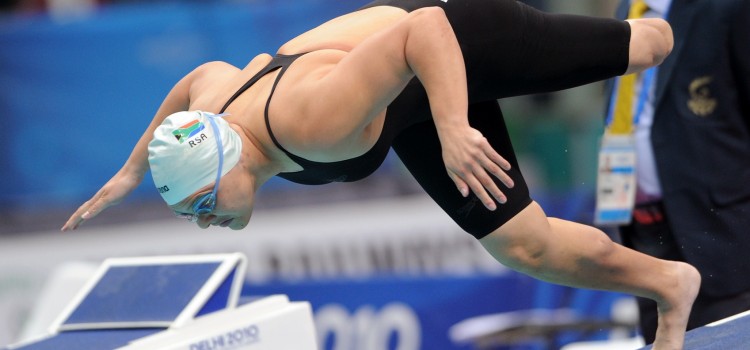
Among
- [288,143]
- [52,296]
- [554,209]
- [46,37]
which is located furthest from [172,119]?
[46,37]

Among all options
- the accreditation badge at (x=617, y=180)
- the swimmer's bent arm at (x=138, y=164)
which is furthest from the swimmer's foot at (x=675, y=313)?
the swimmer's bent arm at (x=138, y=164)

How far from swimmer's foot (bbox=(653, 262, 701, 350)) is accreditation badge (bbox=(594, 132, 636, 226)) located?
92 centimetres

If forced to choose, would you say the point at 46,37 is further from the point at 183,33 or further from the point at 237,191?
the point at 237,191

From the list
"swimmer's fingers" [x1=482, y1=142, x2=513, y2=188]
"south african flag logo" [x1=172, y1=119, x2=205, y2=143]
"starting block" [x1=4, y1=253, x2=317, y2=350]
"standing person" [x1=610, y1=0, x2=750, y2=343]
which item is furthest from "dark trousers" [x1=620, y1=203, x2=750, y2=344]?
"south african flag logo" [x1=172, y1=119, x2=205, y2=143]

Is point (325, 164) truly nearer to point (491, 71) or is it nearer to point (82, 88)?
point (491, 71)

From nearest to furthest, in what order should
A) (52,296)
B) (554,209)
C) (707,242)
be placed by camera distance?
(707,242) < (52,296) < (554,209)

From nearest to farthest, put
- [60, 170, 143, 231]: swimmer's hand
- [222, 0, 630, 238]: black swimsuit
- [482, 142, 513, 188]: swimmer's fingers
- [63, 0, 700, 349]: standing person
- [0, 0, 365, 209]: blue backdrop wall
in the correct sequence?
[482, 142, 513, 188]: swimmer's fingers < [63, 0, 700, 349]: standing person < [222, 0, 630, 238]: black swimsuit < [60, 170, 143, 231]: swimmer's hand < [0, 0, 365, 209]: blue backdrop wall

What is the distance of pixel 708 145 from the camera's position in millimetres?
4676

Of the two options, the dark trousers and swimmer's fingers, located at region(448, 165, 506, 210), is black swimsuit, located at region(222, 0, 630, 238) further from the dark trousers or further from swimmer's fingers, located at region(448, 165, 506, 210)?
the dark trousers

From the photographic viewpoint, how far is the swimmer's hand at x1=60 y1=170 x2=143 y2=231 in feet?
13.4

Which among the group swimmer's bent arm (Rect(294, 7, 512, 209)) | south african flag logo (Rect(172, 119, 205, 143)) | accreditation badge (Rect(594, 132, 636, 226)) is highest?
swimmer's bent arm (Rect(294, 7, 512, 209))

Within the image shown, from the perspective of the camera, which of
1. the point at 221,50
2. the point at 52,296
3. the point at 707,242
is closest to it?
the point at 707,242

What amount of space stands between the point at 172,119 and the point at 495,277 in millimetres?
3729

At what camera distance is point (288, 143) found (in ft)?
11.4
